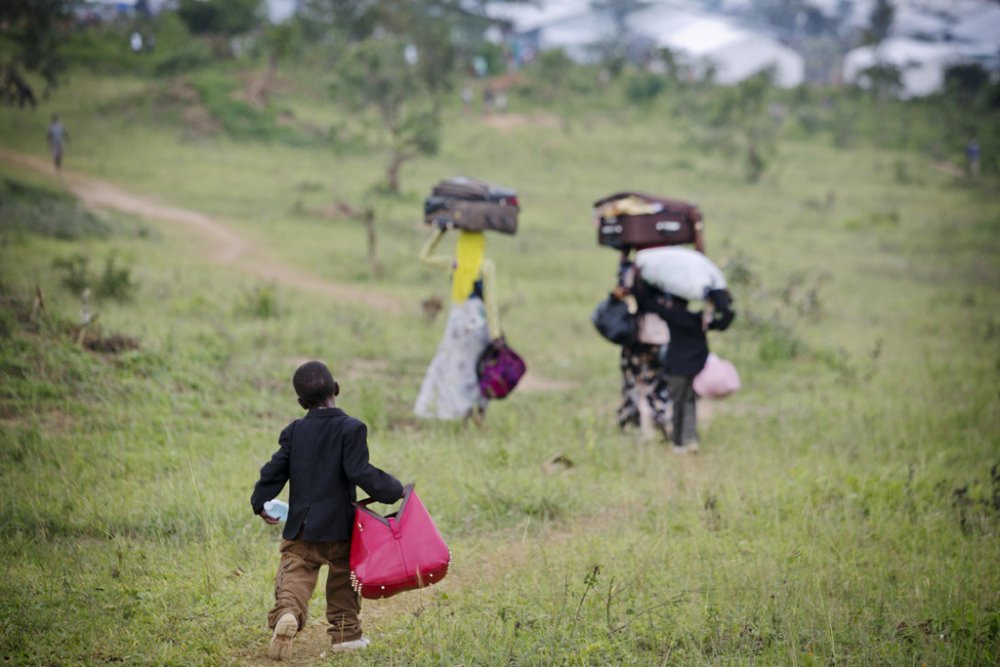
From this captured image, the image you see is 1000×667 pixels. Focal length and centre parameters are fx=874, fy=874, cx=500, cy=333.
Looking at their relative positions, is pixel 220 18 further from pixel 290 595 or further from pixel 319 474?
pixel 290 595

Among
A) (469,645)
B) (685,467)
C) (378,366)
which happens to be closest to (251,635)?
(469,645)

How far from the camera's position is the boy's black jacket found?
10.9ft

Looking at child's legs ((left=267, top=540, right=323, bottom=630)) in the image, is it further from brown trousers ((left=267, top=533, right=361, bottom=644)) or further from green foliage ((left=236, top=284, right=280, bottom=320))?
green foliage ((left=236, top=284, right=280, bottom=320))

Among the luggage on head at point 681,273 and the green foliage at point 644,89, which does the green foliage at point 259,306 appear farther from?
the green foliage at point 644,89

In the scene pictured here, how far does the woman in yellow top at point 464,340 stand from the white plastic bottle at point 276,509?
348 cm

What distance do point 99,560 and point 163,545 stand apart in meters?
0.33

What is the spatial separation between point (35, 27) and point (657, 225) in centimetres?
1079

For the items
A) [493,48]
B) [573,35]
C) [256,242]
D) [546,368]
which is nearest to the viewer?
[546,368]

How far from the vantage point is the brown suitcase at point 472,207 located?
6.60 metres

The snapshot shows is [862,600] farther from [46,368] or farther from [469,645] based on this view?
[46,368]

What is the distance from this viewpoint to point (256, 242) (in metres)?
15.6

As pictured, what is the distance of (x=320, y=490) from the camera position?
3.34 m

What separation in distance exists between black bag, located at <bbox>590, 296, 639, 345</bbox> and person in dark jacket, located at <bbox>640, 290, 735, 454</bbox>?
19cm

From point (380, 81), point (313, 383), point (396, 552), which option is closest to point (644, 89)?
point (380, 81)
